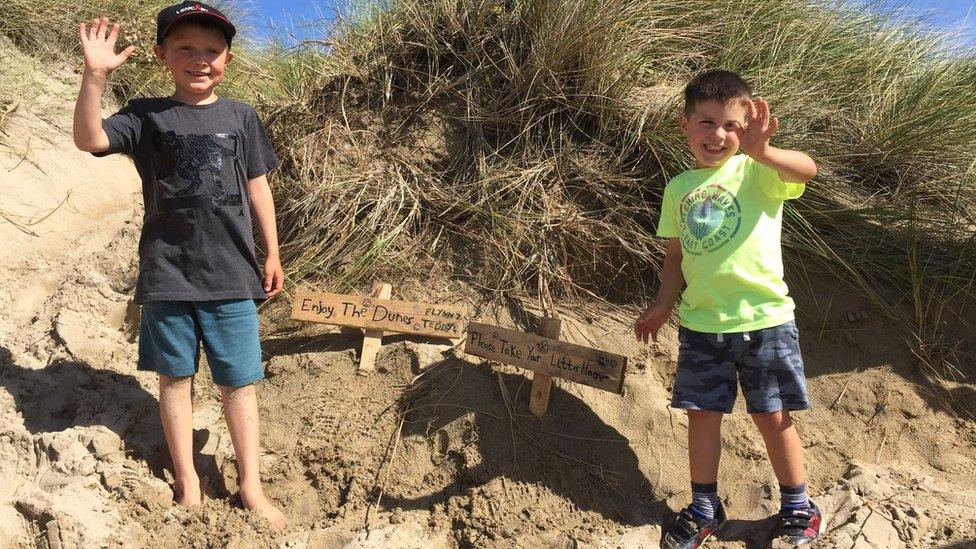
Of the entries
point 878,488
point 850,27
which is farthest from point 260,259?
point 850,27

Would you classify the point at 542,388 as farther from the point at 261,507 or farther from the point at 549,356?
the point at 261,507

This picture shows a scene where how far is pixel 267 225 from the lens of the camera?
2.80 metres

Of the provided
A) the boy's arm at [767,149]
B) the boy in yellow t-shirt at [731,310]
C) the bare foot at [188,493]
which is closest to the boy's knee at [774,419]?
the boy in yellow t-shirt at [731,310]

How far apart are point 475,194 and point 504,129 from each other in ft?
1.41

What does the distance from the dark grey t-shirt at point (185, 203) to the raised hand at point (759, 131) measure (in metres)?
1.68

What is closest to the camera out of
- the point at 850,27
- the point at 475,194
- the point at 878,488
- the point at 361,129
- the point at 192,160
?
the point at 192,160

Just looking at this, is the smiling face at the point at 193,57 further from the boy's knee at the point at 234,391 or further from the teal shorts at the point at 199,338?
the boy's knee at the point at 234,391

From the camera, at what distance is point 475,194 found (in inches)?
150

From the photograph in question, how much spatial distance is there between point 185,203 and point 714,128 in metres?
1.79

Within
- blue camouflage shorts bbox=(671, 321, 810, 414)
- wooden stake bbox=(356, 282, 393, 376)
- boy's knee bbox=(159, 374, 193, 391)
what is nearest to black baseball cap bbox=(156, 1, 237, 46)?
boy's knee bbox=(159, 374, 193, 391)

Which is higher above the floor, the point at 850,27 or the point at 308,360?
the point at 850,27

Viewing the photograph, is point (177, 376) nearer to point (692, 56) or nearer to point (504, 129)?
point (504, 129)

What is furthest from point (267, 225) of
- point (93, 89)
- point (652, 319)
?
point (652, 319)

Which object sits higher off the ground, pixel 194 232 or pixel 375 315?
pixel 194 232
